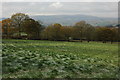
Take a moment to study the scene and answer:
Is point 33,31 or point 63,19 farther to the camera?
point 63,19

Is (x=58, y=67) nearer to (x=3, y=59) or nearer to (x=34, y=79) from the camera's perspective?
(x=34, y=79)

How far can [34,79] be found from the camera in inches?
264

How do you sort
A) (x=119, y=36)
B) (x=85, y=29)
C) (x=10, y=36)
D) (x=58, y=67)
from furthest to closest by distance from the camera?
(x=119, y=36), (x=85, y=29), (x=10, y=36), (x=58, y=67)

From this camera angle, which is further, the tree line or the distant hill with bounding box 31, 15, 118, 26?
the distant hill with bounding box 31, 15, 118, 26

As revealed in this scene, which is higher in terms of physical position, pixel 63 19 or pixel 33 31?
pixel 63 19

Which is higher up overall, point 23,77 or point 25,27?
point 25,27

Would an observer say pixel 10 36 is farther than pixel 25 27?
Yes

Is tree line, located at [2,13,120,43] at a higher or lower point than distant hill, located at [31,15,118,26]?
lower

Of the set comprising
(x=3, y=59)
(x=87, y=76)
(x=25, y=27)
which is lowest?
(x=87, y=76)

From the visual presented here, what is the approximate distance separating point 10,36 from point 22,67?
1061 inches

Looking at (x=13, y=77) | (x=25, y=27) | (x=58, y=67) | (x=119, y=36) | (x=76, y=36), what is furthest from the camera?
(x=119, y=36)

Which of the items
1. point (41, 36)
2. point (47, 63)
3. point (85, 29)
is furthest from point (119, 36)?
point (47, 63)

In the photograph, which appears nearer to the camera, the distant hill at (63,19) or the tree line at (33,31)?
the tree line at (33,31)

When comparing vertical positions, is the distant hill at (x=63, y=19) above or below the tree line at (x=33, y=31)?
above
